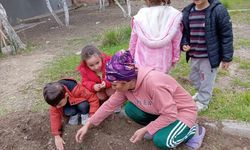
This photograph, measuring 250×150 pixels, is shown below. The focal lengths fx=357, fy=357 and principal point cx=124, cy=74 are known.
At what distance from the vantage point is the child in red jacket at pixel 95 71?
10.6 ft

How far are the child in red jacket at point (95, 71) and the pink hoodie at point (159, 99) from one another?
451 mm

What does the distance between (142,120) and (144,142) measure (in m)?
0.19

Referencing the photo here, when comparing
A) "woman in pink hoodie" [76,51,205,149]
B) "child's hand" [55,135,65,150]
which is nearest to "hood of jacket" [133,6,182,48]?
"woman in pink hoodie" [76,51,205,149]

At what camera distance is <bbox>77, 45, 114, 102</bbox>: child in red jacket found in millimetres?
3229

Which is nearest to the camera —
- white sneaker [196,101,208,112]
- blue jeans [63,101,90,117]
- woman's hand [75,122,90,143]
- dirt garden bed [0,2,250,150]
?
woman's hand [75,122,90,143]

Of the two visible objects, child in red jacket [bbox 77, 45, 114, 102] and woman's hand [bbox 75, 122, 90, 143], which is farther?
child in red jacket [bbox 77, 45, 114, 102]

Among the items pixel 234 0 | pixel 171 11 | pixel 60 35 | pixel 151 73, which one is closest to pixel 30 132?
pixel 151 73

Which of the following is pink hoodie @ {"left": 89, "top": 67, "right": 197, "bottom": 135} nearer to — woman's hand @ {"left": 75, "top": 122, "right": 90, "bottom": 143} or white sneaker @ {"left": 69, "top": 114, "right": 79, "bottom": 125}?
woman's hand @ {"left": 75, "top": 122, "right": 90, "bottom": 143}

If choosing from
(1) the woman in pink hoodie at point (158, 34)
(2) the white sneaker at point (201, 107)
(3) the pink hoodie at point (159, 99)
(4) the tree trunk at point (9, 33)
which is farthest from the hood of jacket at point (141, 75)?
(4) the tree trunk at point (9, 33)

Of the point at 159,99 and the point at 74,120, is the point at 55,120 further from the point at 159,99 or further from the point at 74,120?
the point at 159,99

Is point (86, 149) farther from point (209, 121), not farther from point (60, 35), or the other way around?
point (60, 35)

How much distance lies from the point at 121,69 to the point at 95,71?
87 centimetres

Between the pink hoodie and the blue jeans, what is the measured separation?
1.55 ft

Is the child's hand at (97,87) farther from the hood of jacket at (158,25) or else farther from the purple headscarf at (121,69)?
the purple headscarf at (121,69)
